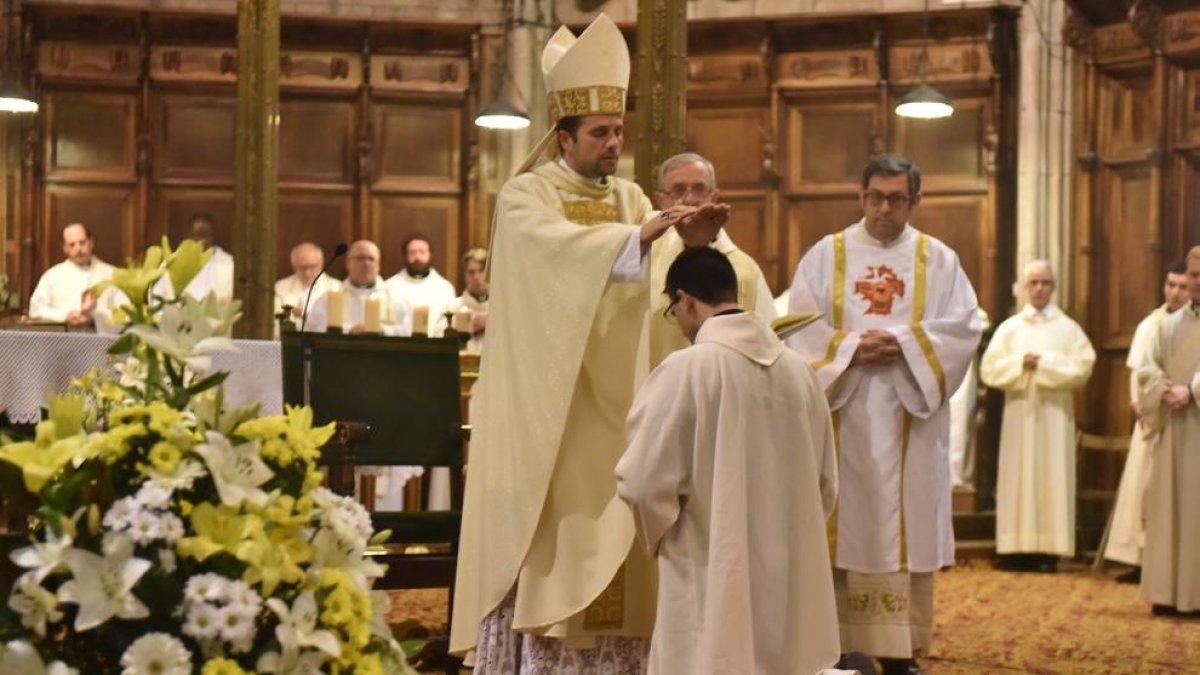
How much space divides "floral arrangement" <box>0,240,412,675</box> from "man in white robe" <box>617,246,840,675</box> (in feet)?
7.21

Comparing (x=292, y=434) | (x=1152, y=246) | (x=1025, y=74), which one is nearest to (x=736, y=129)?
(x=1025, y=74)

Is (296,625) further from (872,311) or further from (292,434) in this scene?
(872,311)

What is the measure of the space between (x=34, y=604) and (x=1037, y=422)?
9.96 meters

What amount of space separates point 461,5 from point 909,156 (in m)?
3.46

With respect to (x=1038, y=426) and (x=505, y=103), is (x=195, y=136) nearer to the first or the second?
(x=505, y=103)

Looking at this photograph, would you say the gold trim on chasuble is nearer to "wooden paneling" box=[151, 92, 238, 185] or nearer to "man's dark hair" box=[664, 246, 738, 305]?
"man's dark hair" box=[664, 246, 738, 305]

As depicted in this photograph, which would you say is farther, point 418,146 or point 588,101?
point 418,146

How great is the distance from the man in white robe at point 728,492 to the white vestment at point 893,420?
1.59 m

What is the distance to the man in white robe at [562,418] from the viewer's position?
15.9ft

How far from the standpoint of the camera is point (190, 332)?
7.23 feet

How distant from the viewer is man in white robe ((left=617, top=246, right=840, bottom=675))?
4375 millimetres

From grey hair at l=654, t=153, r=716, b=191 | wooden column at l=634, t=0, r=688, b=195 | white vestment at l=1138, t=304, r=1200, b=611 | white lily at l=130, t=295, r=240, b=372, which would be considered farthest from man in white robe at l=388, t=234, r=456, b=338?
white lily at l=130, t=295, r=240, b=372

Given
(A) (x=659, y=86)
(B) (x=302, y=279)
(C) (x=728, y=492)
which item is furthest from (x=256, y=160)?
(C) (x=728, y=492)

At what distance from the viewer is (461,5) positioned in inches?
522
